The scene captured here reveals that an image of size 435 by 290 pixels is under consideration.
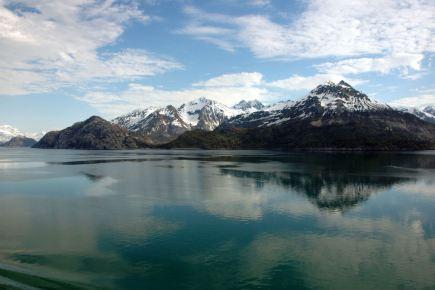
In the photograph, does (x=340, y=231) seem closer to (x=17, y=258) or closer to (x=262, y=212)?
(x=262, y=212)

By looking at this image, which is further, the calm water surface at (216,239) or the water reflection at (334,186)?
the water reflection at (334,186)

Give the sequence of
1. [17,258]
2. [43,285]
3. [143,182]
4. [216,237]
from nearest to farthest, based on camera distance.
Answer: [43,285] → [17,258] → [216,237] → [143,182]

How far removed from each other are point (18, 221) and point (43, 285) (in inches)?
1148

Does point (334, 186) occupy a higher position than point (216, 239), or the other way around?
point (334, 186)

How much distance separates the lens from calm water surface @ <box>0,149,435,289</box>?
37031 mm

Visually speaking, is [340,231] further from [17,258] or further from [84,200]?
[84,200]

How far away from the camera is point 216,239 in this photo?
49969 millimetres

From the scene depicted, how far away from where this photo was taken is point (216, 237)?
5091 cm

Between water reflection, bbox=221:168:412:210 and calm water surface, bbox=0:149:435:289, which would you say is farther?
water reflection, bbox=221:168:412:210

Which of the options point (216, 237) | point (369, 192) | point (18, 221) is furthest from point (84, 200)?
point (369, 192)

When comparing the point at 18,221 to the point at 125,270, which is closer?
the point at 125,270

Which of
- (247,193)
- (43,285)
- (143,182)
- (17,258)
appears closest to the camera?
(43,285)

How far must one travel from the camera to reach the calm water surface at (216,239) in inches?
1458

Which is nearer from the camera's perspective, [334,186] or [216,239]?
[216,239]
